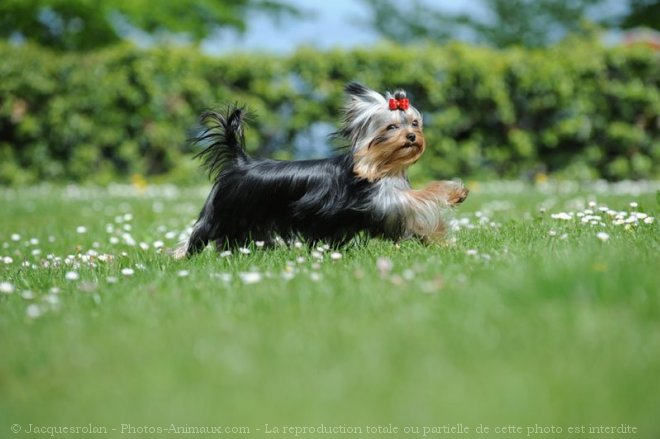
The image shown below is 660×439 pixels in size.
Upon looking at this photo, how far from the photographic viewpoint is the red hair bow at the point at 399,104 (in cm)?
540

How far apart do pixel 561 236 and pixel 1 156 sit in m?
12.1

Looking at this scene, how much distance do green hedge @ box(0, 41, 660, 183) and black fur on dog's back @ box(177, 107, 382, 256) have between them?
791cm

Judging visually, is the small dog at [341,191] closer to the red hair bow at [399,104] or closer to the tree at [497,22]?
the red hair bow at [399,104]

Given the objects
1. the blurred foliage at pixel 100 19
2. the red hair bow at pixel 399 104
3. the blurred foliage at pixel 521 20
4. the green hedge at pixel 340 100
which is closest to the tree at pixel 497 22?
the blurred foliage at pixel 521 20

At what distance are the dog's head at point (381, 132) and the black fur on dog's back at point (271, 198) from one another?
0.15 metres

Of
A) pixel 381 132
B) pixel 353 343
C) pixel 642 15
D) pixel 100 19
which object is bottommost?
pixel 353 343

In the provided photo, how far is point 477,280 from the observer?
12.0 ft

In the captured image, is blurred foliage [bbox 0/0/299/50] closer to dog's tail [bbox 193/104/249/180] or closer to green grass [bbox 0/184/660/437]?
dog's tail [bbox 193/104/249/180]

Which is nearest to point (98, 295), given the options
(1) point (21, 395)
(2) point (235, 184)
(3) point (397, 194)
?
(1) point (21, 395)

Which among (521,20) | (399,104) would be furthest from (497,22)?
(399,104)

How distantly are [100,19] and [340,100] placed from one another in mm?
11303

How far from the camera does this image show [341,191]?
5.47 meters

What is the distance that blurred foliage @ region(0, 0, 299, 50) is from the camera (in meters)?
20.8

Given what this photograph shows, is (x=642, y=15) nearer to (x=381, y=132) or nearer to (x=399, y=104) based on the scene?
(x=399, y=104)
